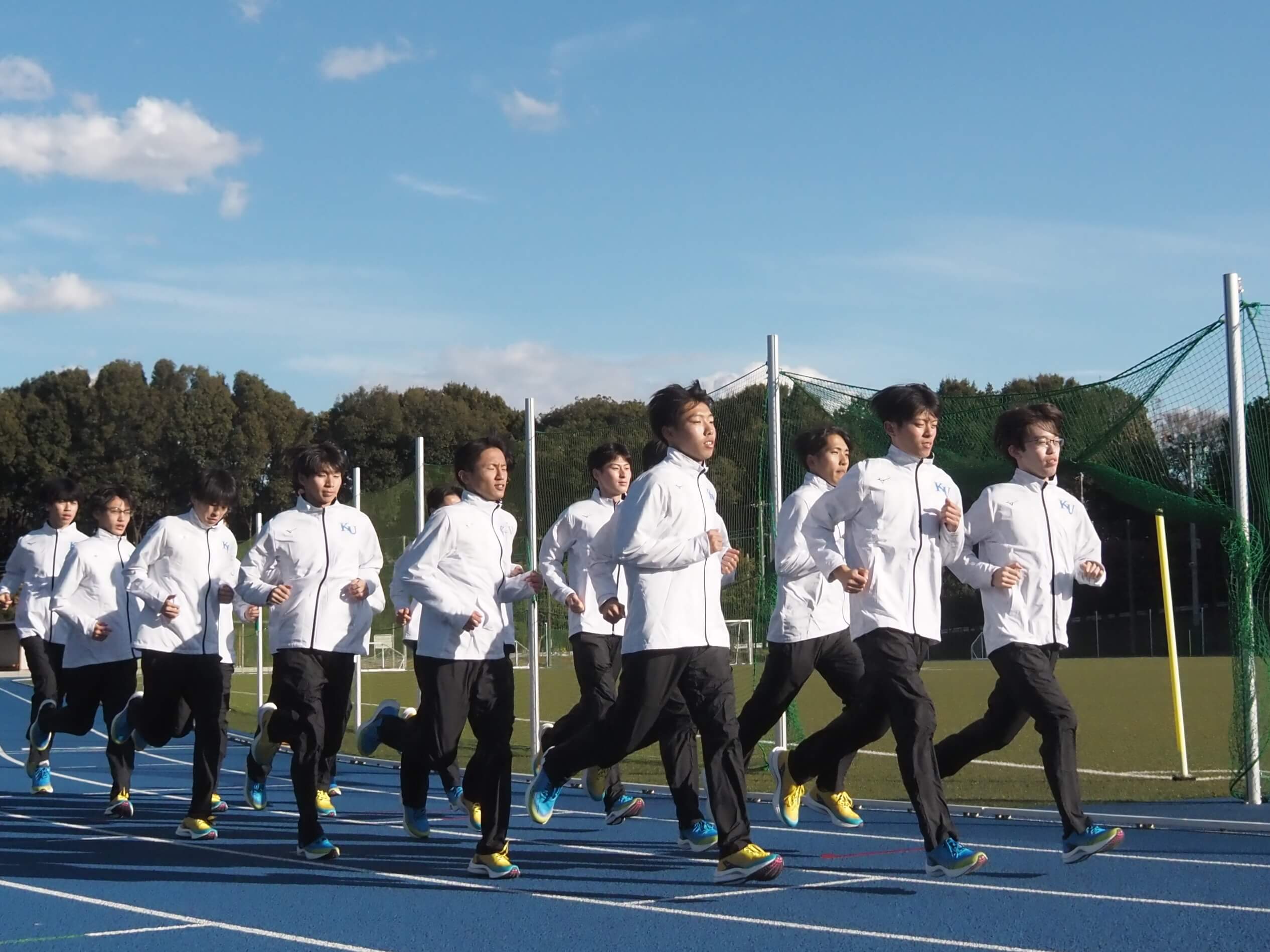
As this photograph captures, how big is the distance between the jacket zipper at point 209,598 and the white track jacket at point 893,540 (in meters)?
3.43

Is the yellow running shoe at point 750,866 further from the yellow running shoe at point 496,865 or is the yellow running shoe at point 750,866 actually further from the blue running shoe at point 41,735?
the blue running shoe at point 41,735

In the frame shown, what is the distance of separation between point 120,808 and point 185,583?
167 centimetres

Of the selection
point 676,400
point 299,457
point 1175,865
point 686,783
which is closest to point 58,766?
point 299,457

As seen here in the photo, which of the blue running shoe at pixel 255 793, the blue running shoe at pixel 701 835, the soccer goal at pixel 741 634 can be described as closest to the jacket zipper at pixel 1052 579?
the blue running shoe at pixel 701 835

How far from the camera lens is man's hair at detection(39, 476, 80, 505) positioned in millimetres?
11078

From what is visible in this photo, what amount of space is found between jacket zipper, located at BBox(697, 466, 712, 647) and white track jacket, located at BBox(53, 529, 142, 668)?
16.2 feet

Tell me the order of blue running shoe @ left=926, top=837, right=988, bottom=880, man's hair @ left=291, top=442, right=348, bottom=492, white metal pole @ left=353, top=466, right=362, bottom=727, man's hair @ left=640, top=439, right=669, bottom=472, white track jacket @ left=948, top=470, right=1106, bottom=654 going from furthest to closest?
white metal pole @ left=353, top=466, right=362, bottom=727 < man's hair @ left=640, top=439, right=669, bottom=472 < man's hair @ left=291, top=442, right=348, bottom=492 < white track jacket @ left=948, top=470, right=1106, bottom=654 < blue running shoe @ left=926, top=837, right=988, bottom=880

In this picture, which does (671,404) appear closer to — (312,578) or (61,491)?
(312,578)

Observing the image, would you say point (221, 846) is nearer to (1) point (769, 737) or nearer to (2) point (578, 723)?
(2) point (578, 723)

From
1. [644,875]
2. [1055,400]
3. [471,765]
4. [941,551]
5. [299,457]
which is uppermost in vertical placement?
[1055,400]

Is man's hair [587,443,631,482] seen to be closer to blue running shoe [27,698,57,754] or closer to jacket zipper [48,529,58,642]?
blue running shoe [27,698,57,754]

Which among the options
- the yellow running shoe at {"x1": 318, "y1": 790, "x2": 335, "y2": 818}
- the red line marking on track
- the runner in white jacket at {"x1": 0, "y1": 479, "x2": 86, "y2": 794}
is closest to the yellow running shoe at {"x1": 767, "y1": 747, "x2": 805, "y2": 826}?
the red line marking on track

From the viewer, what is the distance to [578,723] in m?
8.60

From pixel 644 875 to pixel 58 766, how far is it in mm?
7849
